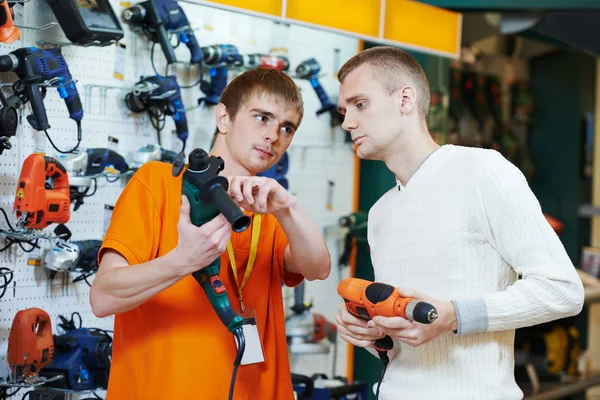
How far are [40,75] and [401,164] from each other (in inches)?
61.9

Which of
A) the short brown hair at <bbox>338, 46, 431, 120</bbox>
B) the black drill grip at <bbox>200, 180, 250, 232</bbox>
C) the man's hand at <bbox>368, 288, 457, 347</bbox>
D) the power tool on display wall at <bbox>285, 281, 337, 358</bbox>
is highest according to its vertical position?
the short brown hair at <bbox>338, 46, 431, 120</bbox>

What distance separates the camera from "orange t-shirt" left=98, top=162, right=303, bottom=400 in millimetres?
1998

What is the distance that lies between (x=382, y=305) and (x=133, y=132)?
6.94ft

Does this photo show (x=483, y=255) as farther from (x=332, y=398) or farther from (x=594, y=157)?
(x=594, y=157)

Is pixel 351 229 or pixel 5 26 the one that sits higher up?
pixel 5 26

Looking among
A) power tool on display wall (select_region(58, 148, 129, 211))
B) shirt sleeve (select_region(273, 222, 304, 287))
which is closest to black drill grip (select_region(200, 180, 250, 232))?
shirt sleeve (select_region(273, 222, 304, 287))

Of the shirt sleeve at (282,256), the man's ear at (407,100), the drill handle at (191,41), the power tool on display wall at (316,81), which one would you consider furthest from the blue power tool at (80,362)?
the power tool on display wall at (316,81)

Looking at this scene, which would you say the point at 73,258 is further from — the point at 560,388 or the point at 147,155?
the point at 560,388

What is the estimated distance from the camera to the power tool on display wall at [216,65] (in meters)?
3.85

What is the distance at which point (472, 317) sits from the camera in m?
1.80

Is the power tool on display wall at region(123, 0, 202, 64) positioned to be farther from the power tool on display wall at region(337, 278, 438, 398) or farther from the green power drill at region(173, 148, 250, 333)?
the power tool on display wall at region(337, 278, 438, 398)

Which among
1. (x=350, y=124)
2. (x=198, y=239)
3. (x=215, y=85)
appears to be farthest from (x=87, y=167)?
(x=198, y=239)

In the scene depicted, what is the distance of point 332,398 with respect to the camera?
4027 millimetres

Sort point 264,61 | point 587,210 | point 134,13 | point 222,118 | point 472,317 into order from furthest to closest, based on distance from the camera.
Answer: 1. point 587,210
2. point 264,61
3. point 134,13
4. point 222,118
5. point 472,317
